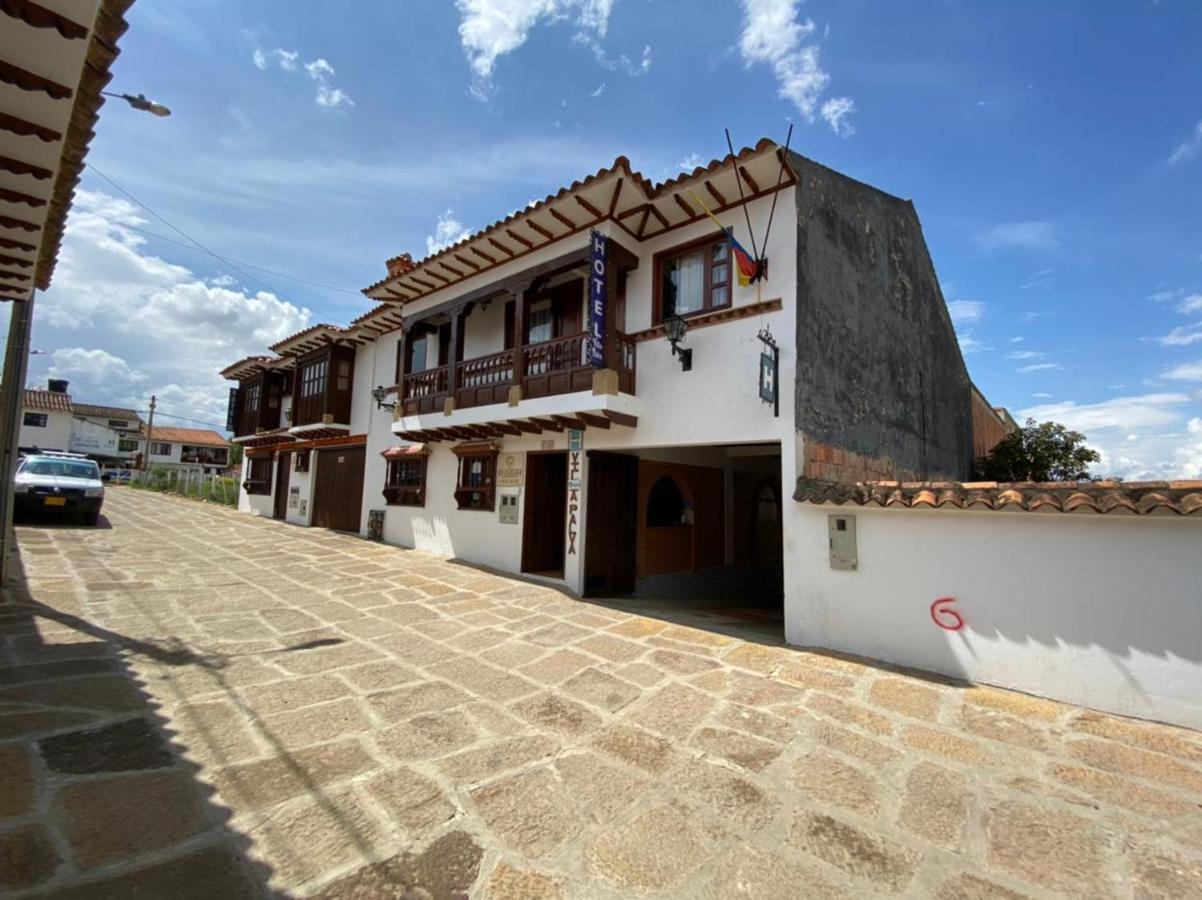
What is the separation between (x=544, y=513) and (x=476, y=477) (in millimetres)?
1836

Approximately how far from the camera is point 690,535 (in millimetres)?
10883

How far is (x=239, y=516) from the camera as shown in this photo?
671 inches

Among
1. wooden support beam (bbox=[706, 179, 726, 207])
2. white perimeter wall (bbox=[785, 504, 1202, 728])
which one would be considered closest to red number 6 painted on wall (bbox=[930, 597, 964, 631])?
white perimeter wall (bbox=[785, 504, 1202, 728])

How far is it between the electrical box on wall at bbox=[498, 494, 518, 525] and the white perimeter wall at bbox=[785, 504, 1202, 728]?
529 cm

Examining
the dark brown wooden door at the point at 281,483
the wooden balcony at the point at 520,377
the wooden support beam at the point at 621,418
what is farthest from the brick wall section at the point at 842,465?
the dark brown wooden door at the point at 281,483

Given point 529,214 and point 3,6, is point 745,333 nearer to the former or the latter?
point 529,214

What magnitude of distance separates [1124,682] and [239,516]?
2070 centimetres

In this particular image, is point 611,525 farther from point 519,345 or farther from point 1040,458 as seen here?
point 1040,458

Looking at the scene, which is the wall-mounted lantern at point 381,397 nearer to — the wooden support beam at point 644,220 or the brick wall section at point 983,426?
the wooden support beam at point 644,220

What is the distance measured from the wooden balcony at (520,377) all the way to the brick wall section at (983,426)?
12841 millimetres

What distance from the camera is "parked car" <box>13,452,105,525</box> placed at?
1152cm

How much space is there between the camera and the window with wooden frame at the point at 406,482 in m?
11.8

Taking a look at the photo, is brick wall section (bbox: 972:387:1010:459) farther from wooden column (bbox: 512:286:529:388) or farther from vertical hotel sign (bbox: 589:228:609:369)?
wooden column (bbox: 512:286:529:388)

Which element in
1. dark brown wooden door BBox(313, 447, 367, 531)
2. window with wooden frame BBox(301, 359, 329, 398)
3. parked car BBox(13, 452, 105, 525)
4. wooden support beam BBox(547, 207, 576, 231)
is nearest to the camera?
wooden support beam BBox(547, 207, 576, 231)
